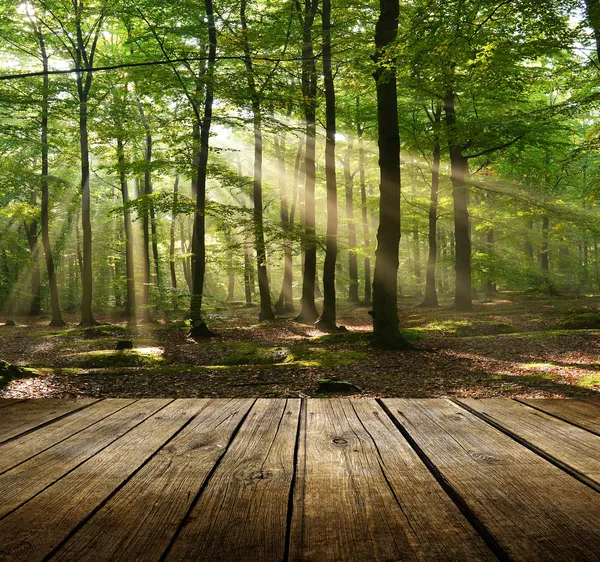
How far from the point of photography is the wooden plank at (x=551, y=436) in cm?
192

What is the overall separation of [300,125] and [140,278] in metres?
24.5

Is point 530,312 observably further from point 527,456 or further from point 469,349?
point 527,456

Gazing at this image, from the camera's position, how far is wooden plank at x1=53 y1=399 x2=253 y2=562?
132 centimetres

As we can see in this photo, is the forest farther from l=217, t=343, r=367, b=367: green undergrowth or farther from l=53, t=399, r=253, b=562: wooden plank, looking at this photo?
l=53, t=399, r=253, b=562: wooden plank

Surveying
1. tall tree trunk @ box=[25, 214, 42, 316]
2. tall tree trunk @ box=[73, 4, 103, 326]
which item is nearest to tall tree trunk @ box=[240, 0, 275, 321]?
tall tree trunk @ box=[73, 4, 103, 326]

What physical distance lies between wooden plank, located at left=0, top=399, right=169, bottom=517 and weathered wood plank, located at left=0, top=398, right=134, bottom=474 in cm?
5

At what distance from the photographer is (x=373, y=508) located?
1.55 meters

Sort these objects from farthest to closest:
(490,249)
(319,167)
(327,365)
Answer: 1. (319,167)
2. (490,249)
3. (327,365)

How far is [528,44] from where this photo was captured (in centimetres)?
1125

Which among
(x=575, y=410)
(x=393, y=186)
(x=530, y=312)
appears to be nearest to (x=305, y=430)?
(x=575, y=410)

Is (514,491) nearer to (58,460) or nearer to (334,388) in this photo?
(58,460)

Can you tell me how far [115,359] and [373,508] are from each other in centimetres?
982

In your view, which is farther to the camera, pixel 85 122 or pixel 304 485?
pixel 85 122

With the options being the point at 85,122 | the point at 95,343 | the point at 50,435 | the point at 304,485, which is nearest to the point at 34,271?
the point at 85,122
